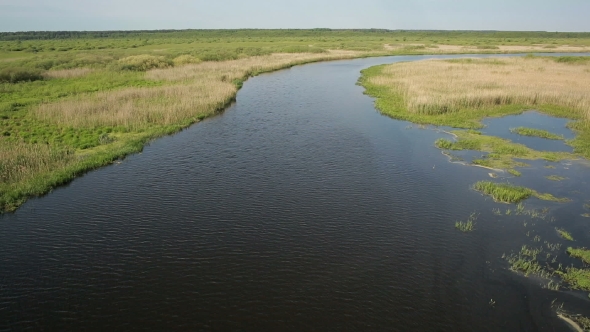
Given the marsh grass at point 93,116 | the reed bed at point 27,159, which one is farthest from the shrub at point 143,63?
the reed bed at point 27,159

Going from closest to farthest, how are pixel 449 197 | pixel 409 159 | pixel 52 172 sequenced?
pixel 449 197
pixel 52 172
pixel 409 159

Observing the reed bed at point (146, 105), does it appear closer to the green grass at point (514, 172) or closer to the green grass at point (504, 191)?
the green grass at point (504, 191)

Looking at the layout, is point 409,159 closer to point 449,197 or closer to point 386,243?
point 449,197

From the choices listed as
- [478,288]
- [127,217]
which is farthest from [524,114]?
[127,217]

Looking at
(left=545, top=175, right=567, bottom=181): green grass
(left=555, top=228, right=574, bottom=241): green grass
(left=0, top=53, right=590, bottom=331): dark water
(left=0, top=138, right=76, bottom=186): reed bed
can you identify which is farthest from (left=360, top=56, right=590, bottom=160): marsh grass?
(left=0, top=138, right=76, bottom=186): reed bed

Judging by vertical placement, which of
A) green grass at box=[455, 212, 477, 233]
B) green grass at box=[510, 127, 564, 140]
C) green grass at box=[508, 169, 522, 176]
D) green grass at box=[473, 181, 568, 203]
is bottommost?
green grass at box=[455, 212, 477, 233]

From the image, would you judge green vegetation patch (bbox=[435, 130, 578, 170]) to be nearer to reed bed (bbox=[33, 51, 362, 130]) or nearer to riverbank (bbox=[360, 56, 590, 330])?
riverbank (bbox=[360, 56, 590, 330])
